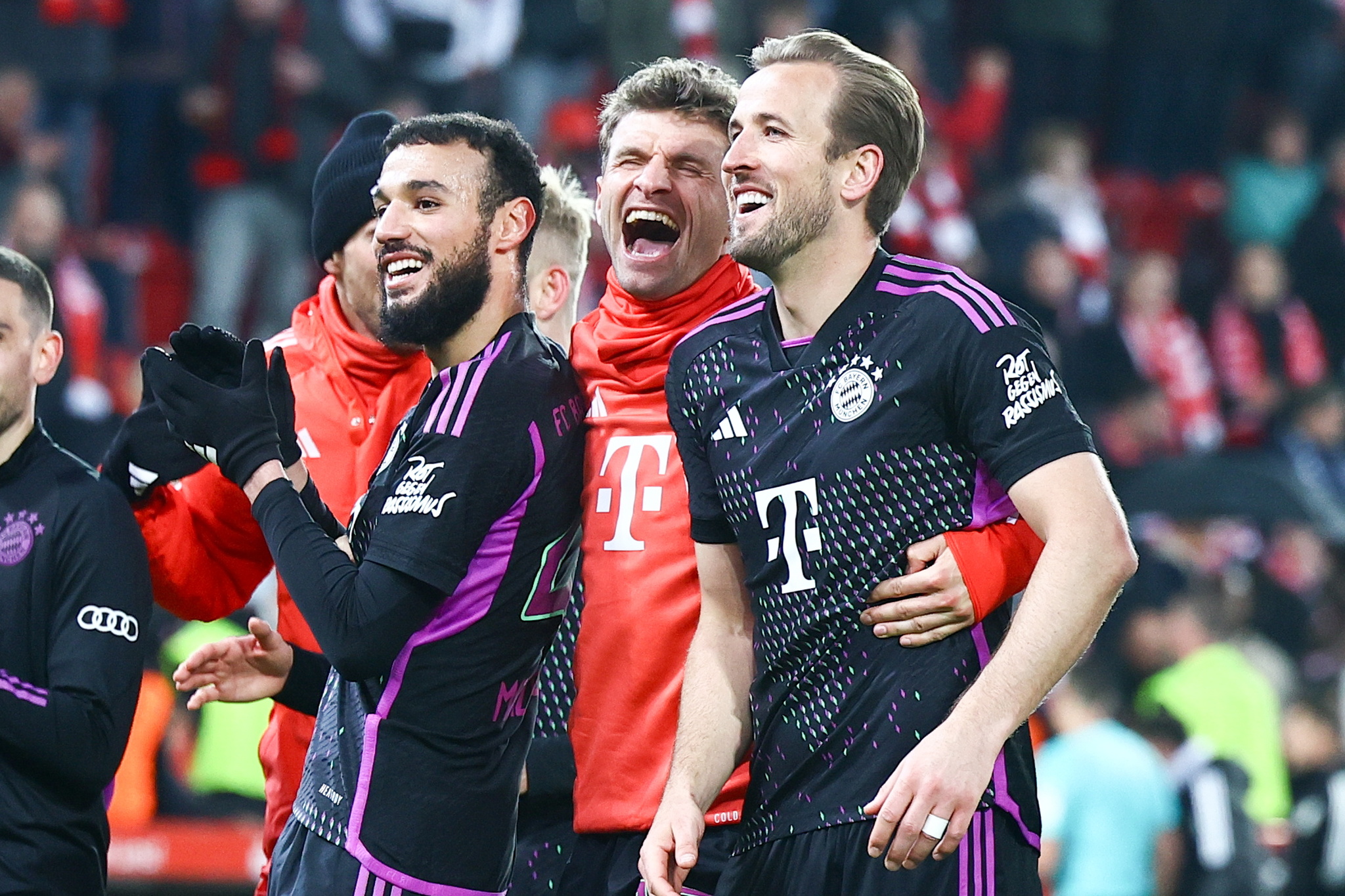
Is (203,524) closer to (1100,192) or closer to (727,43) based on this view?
(727,43)

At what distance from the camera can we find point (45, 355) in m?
4.16

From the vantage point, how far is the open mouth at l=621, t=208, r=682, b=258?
4199mm

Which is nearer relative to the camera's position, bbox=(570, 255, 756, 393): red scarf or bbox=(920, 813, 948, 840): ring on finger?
bbox=(920, 813, 948, 840): ring on finger

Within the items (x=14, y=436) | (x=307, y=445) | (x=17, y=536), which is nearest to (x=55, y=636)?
(x=17, y=536)

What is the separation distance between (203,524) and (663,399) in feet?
3.95

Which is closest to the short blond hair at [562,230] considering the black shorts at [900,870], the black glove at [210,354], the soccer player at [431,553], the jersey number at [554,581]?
the soccer player at [431,553]

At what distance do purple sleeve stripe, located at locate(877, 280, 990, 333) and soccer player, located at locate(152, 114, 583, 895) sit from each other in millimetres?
780

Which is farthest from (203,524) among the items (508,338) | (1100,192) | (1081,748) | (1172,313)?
(1100,192)

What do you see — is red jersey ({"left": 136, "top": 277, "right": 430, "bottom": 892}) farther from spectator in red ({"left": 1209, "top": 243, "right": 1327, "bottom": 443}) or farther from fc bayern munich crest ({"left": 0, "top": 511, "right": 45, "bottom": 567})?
spectator in red ({"left": 1209, "top": 243, "right": 1327, "bottom": 443})

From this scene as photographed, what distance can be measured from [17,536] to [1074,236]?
38.9ft

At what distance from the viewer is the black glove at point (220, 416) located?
3.62m

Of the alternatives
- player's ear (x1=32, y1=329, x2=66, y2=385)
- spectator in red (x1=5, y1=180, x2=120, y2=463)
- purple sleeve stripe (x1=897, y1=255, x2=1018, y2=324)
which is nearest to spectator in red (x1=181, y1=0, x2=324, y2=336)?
spectator in red (x1=5, y1=180, x2=120, y2=463)

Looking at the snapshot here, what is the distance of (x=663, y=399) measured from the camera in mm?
4035

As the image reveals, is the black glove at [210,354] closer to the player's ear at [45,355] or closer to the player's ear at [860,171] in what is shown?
the player's ear at [45,355]
